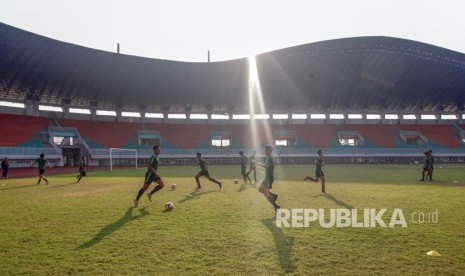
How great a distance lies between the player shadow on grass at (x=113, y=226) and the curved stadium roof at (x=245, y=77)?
39.5 m

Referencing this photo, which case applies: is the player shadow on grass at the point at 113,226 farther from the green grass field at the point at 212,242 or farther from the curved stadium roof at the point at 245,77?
the curved stadium roof at the point at 245,77

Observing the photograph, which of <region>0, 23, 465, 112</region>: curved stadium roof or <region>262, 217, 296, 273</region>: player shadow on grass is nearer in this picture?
<region>262, 217, 296, 273</region>: player shadow on grass

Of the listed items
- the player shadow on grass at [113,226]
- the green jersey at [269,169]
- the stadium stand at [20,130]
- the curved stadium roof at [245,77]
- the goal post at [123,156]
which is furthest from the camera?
the goal post at [123,156]

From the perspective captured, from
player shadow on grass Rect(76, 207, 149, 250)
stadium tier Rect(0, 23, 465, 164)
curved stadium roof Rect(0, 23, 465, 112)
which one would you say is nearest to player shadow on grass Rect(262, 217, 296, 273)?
player shadow on grass Rect(76, 207, 149, 250)

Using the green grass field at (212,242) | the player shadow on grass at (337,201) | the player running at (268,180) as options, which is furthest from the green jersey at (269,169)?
the player shadow on grass at (337,201)

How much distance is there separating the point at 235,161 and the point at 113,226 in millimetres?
43333

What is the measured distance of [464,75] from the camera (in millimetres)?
55750

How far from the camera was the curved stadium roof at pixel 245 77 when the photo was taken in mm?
44750

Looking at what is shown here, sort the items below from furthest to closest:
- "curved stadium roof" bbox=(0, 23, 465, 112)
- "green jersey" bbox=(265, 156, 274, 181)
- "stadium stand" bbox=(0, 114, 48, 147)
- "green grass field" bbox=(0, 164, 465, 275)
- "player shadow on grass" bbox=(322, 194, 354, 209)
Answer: "curved stadium roof" bbox=(0, 23, 465, 112)
"stadium stand" bbox=(0, 114, 48, 147)
"player shadow on grass" bbox=(322, 194, 354, 209)
"green jersey" bbox=(265, 156, 274, 181)
"green grass field" bbox=(0, 164, 465, 275)

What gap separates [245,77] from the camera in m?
54.1

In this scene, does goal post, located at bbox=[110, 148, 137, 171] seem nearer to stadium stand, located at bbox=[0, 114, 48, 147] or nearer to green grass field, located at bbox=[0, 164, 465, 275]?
stadium stand, located at bbox=[0, 114, 48, 147]

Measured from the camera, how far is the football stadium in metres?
6.23

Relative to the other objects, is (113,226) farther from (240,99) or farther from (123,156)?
(240,99)

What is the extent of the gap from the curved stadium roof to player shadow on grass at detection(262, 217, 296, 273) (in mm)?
43503
